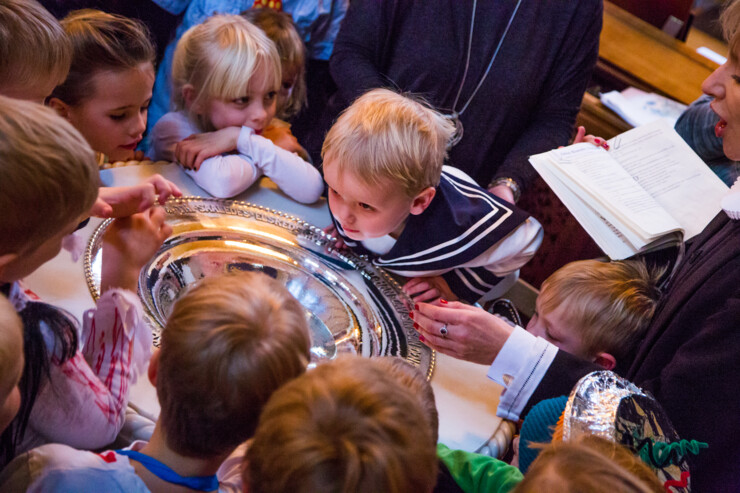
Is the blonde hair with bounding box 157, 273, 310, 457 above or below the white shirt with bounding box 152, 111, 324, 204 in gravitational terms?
above

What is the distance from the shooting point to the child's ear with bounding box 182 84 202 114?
217cm

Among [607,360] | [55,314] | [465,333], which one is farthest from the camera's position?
[607,360]

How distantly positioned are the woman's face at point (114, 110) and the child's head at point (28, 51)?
0.28 meters

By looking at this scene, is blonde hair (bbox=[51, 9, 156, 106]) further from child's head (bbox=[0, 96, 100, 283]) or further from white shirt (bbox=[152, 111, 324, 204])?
child's head (bbox=[0, 96, 100, 283])

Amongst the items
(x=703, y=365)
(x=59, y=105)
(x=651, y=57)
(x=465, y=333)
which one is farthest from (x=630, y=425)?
(x=651, y=57)

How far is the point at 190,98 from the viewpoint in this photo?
2207 millimetres

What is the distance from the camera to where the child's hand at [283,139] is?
7.14ft

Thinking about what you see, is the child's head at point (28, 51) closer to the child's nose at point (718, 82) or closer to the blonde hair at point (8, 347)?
the blonde hair at point (8, 347)

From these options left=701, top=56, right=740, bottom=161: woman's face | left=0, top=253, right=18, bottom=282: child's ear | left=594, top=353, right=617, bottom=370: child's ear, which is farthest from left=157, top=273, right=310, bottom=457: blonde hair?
left=701, top=56, right=740, bottom=161: woman's face

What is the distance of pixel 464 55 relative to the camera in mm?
2197

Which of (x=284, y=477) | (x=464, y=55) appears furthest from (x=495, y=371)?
(x=464, y=55)

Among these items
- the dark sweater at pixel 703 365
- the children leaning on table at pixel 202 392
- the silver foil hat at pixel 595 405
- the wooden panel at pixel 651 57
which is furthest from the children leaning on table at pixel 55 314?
the wooden panel at pixel 651 57

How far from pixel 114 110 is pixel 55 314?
2.95 ft

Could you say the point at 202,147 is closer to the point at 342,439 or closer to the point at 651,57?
the point at 342,439
